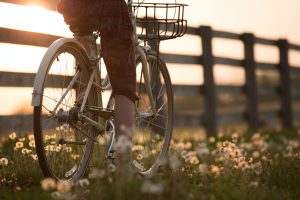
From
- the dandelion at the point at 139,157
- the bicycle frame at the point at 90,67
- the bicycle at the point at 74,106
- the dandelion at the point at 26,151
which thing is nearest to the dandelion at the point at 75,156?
the bicycle at the point at 74,106

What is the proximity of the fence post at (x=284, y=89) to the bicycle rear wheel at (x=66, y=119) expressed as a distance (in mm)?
10226

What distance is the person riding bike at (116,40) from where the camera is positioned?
13.3ft

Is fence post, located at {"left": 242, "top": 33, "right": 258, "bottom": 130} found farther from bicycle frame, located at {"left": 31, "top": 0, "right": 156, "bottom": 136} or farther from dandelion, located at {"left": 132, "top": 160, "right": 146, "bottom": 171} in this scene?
bicycle frame, located at {"left": 31, "top": 0, "right": 156, "bottom": 136}

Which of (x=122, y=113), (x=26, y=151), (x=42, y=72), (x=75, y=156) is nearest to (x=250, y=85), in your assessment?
(x=26, y=151)

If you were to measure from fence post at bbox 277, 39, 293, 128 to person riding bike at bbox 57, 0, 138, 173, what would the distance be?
10.6 metres

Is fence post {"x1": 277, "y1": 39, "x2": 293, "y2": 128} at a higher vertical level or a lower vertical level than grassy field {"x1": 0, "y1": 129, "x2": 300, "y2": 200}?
higher

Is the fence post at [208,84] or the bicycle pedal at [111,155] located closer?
the bicycle pedal at [111,155]

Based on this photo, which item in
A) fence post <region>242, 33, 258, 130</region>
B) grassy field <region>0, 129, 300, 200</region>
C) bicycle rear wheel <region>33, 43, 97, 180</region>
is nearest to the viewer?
grassy field <region>0, 129, 300, 200</region>

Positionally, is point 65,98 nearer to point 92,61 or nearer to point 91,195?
point 92,61

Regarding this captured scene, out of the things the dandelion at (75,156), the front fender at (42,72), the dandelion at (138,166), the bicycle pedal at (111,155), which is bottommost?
the dandelion at (138,166)

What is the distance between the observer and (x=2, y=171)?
15.0 ft

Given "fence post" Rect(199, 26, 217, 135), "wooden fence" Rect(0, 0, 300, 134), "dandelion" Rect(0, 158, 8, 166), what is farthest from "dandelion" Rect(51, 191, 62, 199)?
"fence post" Rect(199, 26, 217, 135)

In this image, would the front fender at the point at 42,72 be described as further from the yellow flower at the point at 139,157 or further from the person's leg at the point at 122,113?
the yellow flower at the point at 139,157

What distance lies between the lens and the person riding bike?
406cm
